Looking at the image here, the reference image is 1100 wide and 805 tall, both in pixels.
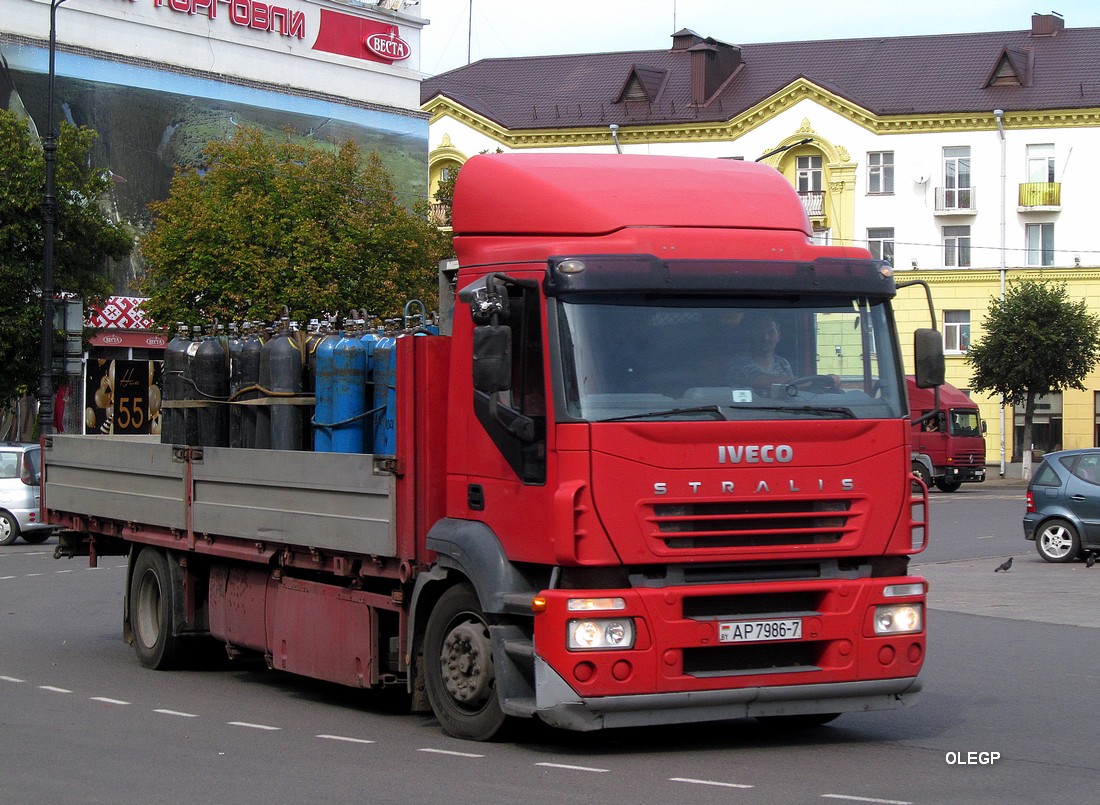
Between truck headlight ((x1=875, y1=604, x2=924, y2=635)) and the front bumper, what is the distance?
27 centimetres

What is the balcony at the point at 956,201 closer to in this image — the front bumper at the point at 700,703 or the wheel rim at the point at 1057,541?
the wheel rim at the point at 1057,541

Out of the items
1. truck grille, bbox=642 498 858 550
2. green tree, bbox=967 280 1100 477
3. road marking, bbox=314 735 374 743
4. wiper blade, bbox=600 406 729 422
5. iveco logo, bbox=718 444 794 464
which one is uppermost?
green tree, bbox=967 280 1100 477

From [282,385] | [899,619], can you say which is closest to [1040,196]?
[282,385]

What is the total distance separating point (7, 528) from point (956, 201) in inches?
1648

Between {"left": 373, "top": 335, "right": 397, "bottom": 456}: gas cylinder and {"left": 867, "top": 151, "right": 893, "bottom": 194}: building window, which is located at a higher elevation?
{"left": 867, "top": 151, "right": 893, "bottom": 194}: building window

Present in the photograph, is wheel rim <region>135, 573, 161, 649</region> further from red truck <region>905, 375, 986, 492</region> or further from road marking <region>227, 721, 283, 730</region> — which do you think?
red truck <region>905, 375, 986, 492</region>

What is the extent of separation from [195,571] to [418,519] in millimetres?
3764

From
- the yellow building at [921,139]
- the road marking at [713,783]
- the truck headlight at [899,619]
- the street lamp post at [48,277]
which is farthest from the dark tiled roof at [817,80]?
the road marking at [713,783]

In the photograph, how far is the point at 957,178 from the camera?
198 ft

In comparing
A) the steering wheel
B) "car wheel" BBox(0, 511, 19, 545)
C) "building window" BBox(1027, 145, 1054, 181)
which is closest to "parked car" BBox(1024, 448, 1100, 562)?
the steering wheel

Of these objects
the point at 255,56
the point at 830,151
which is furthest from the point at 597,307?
the point at 830,151

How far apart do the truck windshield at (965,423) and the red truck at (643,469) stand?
39.6m

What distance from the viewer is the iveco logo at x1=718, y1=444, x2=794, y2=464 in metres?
8.32

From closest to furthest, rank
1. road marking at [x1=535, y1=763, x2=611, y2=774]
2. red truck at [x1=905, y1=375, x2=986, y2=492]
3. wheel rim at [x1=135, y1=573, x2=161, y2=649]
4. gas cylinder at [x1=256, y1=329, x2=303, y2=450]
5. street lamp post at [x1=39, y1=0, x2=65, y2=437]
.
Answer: road marking at [x1=535, y1=763, x2=611, y2=774] → gas cylinder at [x1=256, y1=329, x2=303, y2=450] → wheel rim at [x1=135, y1=573, x2=161, y2=649] → street lamp post at [x1=39, y1=0, x2=65, y2=437] → red truck at [x1=905, y1=375, x2=986, y2=492]
